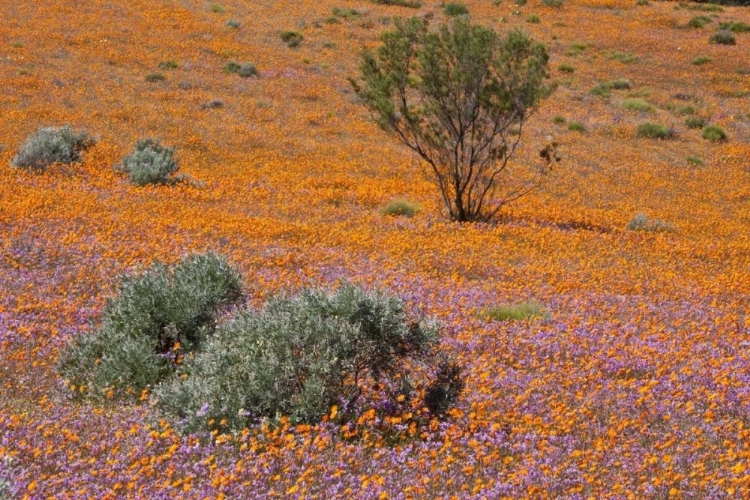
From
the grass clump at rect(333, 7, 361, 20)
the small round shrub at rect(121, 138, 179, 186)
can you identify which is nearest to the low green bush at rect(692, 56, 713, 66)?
the grass clump at rect(333, 7, 361, 20)

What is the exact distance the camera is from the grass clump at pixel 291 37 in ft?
128

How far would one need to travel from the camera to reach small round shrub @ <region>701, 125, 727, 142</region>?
2973 cm

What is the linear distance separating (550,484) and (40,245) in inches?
342

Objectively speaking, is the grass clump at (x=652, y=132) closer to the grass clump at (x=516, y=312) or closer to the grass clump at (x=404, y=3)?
the grass clump at (x=404, y=3)

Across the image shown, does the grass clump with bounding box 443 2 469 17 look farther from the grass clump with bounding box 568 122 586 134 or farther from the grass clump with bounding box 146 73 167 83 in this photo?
the grass clump with bounding box 146 73 167 83

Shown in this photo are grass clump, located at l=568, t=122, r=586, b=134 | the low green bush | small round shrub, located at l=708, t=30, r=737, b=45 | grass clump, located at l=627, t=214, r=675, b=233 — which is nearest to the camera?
grass clump, located at l=627, t=214, r=675, b=233

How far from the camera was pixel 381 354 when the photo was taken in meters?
6.43

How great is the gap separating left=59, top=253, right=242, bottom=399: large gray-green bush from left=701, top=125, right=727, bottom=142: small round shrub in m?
25.9

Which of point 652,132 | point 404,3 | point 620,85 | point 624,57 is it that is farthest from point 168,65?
point 624,57

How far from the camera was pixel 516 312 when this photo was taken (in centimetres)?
940

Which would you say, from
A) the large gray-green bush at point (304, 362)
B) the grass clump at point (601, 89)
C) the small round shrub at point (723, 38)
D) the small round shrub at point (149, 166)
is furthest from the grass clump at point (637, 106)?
the large gray-green bush at point (304, 362)

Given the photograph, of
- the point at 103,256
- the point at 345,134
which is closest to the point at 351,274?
the point at 103,256

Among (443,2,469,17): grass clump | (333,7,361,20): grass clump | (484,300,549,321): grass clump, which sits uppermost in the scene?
(443,2,469,17): grass clump

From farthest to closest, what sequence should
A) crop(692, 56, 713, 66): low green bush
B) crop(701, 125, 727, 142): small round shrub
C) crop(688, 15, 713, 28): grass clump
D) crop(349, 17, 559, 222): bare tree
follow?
crop(688, 15, 713, 28): grass clump → crop(692, 56, 713, 66): low green bush → crop(701, 125, 727, 142): small round shrub → crop(349, 17, 559, 222): bare tree
